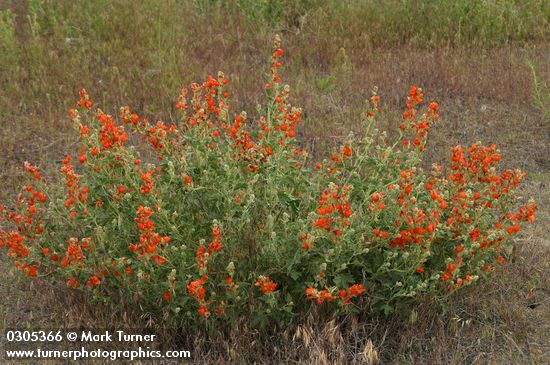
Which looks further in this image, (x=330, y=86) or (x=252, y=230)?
(x=330, y=86)

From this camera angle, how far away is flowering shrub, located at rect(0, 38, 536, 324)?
342cm

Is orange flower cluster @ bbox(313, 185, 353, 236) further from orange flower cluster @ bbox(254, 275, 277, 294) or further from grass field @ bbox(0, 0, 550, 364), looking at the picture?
grass field @ bbox(0, 0, 550, 364)

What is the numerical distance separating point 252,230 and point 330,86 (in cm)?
325

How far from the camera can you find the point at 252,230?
379 cm

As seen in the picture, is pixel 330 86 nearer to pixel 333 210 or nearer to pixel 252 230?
pixel 252 230

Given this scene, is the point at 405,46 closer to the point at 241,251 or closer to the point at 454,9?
the point at 454,9

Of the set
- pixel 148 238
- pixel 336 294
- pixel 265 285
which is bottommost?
pixel 336 294

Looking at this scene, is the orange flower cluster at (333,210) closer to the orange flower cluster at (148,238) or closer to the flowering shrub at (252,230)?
the flowering shrub at (252,230)

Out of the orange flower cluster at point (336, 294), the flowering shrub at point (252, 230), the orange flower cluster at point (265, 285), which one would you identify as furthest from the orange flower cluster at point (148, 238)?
the orange flower cluster at point (336, 294)

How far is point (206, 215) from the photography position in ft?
12.3

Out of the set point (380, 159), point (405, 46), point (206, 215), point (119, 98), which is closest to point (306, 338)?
point (206, 215)

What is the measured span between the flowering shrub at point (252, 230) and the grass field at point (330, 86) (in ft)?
0.66

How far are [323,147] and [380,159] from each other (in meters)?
2.04

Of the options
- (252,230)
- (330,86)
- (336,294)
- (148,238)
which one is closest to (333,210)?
(336,294)
